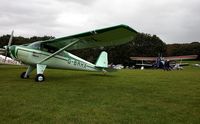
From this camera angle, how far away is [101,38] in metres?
12.7

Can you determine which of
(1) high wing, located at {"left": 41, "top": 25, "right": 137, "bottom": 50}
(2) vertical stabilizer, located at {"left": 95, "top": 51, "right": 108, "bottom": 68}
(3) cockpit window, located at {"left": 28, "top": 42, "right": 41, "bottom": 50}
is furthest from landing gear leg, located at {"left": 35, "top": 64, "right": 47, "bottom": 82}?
(2) vertical stabilizer, located at {"left": 95, "top": 51, "right": 108, "bottom": 68}

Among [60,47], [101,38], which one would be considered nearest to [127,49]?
[60,47]

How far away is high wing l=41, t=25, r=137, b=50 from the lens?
11.5 meters

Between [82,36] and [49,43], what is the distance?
2.27 m

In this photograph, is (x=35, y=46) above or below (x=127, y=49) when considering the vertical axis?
below

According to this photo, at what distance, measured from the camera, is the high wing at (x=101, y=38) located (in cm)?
1153

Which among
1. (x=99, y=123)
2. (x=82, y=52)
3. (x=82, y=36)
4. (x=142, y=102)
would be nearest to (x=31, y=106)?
(x=99, y=123)

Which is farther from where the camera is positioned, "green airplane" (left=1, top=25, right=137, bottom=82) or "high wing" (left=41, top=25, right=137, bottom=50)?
"green airplane" (left=1, top=25, right=137, bottom=82)

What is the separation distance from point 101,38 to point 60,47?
110 inches

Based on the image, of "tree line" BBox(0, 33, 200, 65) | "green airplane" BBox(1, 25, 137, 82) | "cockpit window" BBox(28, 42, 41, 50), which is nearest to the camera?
"green airplane" BBox(1, 25, 137, 82)

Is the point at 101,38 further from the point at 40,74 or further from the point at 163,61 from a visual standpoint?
the point at 163,61

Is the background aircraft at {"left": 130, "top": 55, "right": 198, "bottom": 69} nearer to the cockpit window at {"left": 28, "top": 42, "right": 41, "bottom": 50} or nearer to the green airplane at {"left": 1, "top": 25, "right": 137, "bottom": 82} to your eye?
the green airplane at {"left": 1, "top": 25, "right": 137, "bottom": 82}

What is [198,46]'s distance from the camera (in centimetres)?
9850

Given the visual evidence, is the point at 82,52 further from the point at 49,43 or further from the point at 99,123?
the point at 99,123
